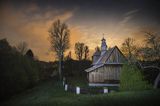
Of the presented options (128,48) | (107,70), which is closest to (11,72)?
(107,70)

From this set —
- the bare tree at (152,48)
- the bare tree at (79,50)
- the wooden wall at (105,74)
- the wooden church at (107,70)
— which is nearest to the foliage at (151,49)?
the bare tree at (152,48)

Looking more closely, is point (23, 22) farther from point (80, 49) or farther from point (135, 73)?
point (135, 73)

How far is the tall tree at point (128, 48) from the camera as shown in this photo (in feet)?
25.0

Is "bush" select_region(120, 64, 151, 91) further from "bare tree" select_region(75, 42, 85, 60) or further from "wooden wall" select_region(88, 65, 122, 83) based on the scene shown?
"bare tree" select_region(75, 42, 85, 60)

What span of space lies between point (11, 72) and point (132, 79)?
488cm

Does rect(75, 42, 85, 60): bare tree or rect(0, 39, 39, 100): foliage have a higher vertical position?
rect(75, 42, 85, 60): bare tree

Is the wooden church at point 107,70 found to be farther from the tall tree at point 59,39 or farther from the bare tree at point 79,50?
the tall tree at point 59,39

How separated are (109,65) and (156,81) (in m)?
2.76

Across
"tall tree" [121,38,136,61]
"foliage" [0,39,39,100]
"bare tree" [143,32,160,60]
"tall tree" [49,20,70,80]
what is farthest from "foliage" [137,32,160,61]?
"foliage" [0,39,39,100]

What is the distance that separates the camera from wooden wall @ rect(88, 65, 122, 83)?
29.5ft

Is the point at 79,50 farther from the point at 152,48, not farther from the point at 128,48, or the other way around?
the point at 152,48

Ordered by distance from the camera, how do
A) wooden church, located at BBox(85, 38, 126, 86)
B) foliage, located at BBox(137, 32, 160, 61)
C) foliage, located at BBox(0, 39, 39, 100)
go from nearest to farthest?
foliage, located at BBox(0, 39, 39, 100) < foliage, located at BBox(137, 32, 160, 61) < wooden church, located at BBox(85, 38, 126, 86)

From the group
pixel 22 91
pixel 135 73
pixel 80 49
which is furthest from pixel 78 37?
pixel 22 91

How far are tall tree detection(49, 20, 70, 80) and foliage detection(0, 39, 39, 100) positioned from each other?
1772 mm
